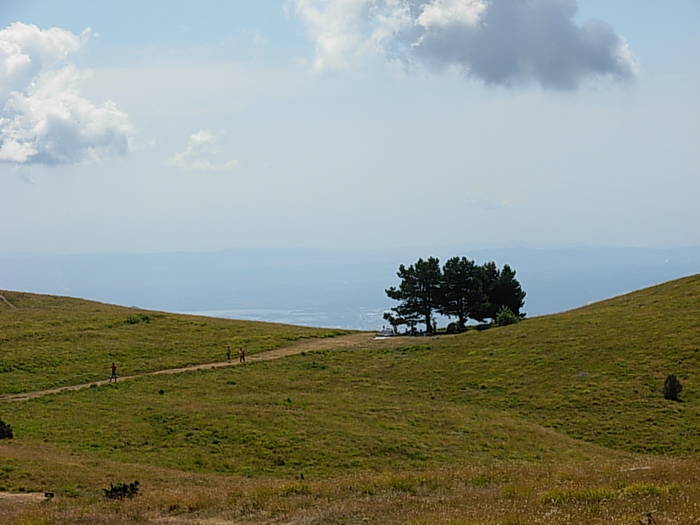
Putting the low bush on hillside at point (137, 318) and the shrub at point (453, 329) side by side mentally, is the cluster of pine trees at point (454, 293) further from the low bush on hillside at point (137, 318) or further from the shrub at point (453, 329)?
the low bush on hillside at point (137, 318)

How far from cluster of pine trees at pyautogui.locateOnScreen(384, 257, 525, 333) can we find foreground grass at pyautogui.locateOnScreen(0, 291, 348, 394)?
952 cm

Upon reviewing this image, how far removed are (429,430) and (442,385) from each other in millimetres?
13380

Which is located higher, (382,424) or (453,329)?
(453,329)

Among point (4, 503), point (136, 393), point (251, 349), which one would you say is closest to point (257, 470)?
point (4, 503)

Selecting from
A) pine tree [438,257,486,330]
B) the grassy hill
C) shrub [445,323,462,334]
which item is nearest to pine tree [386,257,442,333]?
pine tree [438,257,486,330]

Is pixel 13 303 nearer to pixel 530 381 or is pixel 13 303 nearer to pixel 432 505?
pixel 530 381

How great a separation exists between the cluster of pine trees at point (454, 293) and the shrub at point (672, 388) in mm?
37423

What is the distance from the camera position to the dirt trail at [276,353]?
4747 centimetres

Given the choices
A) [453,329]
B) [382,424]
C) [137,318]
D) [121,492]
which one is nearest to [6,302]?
[137,318]

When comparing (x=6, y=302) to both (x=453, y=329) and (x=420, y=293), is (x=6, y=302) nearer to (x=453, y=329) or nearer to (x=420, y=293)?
(x=420, y=293)

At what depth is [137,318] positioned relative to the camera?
7662 centimetres

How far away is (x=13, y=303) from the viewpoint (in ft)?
282

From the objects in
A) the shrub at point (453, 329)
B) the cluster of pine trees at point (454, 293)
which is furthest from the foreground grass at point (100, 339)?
the shrub at point (453, 329)

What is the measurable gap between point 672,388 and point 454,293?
40696mm
